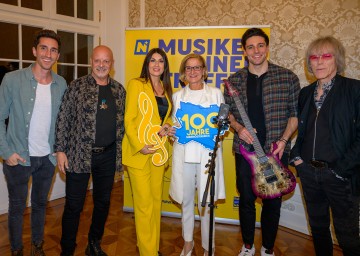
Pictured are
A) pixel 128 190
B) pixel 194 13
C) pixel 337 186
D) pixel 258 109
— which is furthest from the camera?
pixel 194 13

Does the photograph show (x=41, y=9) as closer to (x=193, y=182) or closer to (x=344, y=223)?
(x=193, y=182)

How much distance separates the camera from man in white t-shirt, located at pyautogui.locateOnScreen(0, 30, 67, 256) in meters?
2.05

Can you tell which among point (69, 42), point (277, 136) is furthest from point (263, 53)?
point (69, 42)

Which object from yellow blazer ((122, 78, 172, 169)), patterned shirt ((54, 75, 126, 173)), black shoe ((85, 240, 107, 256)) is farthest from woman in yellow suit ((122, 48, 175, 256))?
black shoe ((85, 240, 107, 256))

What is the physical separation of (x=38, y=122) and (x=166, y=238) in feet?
5.19

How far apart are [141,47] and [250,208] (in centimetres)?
198

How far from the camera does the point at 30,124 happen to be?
6.91 ft

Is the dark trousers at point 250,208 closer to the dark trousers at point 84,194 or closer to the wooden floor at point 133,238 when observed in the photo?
the wooden floor at point 133,238

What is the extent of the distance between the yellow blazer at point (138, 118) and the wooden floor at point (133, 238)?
95cm

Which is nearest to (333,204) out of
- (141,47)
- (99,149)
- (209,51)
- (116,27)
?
(99,149)

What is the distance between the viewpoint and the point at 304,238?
9.61ft

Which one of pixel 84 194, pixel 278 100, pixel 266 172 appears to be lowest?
pixel 84 194

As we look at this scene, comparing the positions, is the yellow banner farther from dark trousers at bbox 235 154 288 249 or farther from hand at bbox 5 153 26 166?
hand at bbox 5 153 26 166

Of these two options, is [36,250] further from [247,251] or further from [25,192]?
[247,251]
